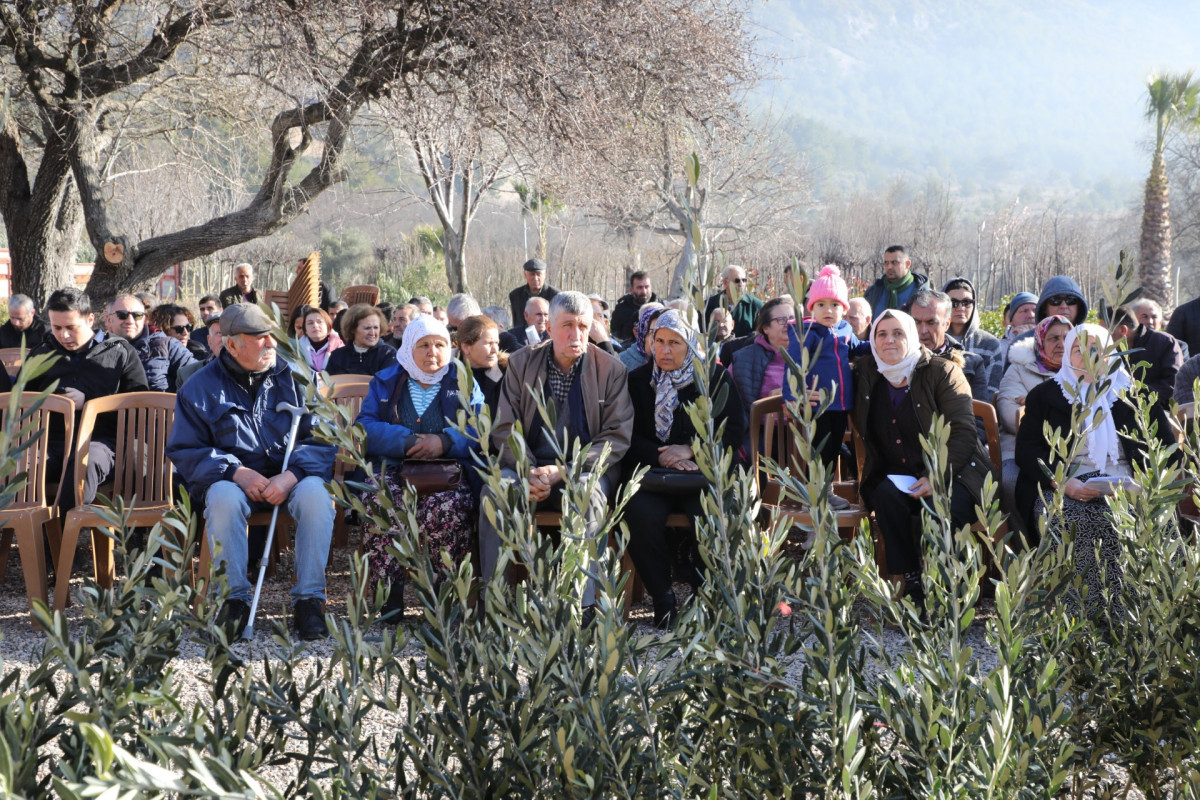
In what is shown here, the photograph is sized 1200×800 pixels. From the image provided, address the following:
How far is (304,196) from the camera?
11352mm

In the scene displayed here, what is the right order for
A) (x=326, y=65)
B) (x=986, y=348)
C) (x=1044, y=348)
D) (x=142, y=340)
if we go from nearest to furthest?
(x=1044, y=348), (x=986, y=348), (x=142, y=340), (x=326, y=65)

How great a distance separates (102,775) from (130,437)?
4.72 meters

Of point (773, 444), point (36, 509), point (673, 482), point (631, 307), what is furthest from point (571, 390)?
point (631, 307)

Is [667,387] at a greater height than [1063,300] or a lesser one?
lesser

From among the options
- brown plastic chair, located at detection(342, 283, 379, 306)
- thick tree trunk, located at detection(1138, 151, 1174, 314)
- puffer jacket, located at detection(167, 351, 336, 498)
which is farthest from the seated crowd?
thick tree trunk, located at detection(1138, 151, 1174, 314)

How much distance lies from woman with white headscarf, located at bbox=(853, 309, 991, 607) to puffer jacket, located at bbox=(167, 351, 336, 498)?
2.63m

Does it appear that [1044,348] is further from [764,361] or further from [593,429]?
[593,429]

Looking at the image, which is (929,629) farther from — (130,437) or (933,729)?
(130,437)

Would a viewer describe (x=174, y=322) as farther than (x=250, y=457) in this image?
Yes

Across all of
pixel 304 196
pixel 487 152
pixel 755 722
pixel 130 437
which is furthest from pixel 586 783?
pixel 304 196

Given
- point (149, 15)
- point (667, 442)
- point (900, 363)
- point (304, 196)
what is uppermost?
point (149, 15)

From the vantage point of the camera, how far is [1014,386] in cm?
565

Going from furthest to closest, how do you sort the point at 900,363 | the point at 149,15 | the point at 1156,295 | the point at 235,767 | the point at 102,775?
the point at 1156,295
the point at 149,15
the point at 900,363
the point at 235,767
the point at 102,775

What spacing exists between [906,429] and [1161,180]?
75.3 ft
